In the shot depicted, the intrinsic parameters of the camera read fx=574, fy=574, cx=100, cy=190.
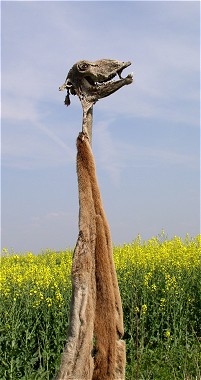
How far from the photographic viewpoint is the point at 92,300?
8.21ft

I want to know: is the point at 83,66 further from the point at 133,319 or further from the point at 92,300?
the point at 133,319

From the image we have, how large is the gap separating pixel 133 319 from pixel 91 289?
4.69 metres

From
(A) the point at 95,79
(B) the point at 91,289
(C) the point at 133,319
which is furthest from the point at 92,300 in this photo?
(C) the point at 133,319

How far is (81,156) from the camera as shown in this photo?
271 cm

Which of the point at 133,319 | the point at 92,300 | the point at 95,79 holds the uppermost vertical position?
the point at 95,79

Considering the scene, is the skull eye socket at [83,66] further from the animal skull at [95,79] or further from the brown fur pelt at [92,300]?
the brown fur pelt at [92,300]

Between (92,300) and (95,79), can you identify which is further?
(95,79)

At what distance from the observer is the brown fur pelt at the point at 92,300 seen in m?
2.41

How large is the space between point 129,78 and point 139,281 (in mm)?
5613

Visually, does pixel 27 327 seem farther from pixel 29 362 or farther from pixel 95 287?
pixel 95 287

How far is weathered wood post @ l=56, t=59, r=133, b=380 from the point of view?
2.42 m

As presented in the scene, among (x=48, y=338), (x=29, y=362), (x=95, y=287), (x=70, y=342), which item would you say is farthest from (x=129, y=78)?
(x=48, y=338)

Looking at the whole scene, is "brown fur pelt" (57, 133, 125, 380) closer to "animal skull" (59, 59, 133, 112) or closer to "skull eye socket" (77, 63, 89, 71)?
"animal skull" (59, 59, 133, 112)

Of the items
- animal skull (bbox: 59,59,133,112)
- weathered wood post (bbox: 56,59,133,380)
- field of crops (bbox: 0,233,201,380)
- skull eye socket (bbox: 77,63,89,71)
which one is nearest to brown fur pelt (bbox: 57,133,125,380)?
weathered wood post (bbox: 56,59,133,380)
